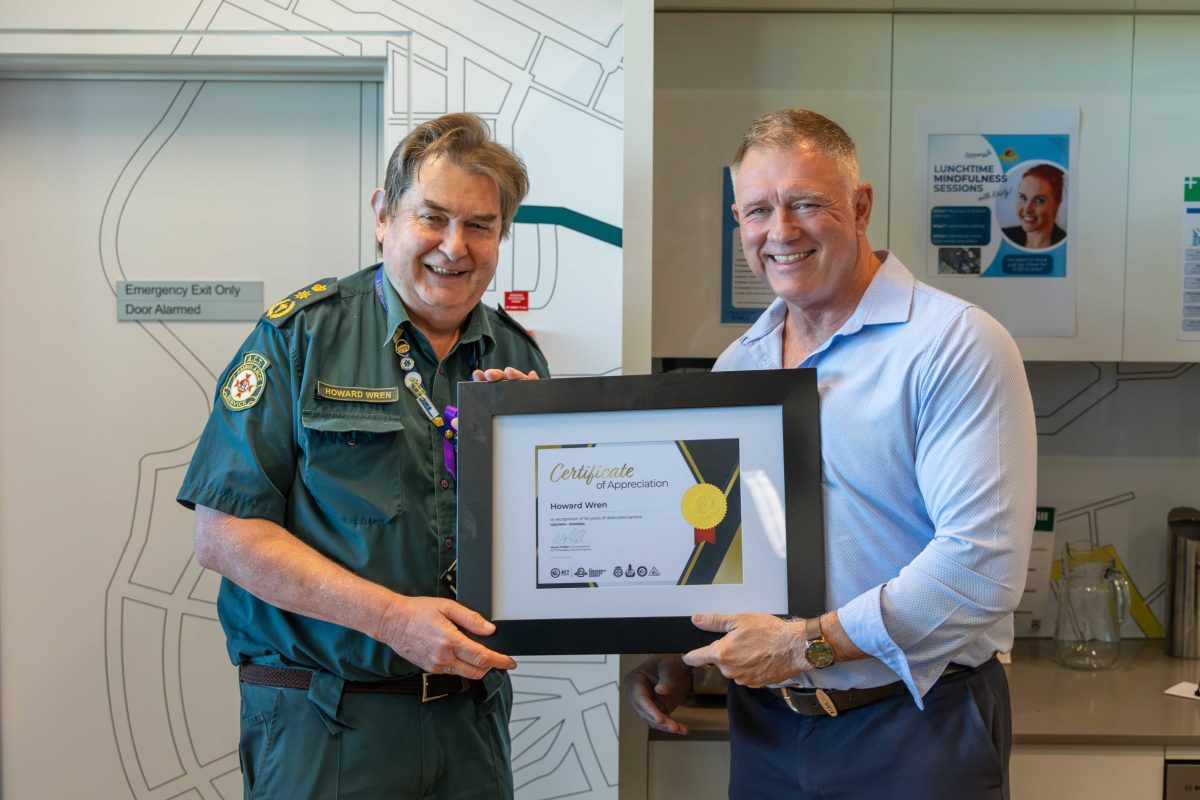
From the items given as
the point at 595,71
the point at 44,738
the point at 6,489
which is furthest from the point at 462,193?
the point at 44,738

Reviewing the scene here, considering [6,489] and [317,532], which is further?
[6,489]

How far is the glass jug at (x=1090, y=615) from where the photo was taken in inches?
95.5

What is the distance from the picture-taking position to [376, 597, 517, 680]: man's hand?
1370 mm

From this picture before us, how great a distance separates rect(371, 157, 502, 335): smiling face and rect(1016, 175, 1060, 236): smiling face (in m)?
1.39

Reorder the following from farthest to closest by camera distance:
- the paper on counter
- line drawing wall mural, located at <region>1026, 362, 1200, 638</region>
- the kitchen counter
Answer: line drawing wall mural, located at <region>1026, 362, 1200, 638</region> → the paper on counter → the kitchen counter

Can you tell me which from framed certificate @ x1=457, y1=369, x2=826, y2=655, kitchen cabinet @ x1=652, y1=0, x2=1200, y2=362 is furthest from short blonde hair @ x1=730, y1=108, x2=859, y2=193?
kitchen cabinet @ x1=652, y1=0, x2=1200, y2=362

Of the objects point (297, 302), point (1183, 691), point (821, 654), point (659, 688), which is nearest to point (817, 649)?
point (821, 654)

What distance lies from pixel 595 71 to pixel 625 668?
4.14 ft

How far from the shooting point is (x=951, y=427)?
1.39 metres

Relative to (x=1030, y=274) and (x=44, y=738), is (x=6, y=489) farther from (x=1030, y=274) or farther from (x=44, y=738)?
(x=1030, y=274)

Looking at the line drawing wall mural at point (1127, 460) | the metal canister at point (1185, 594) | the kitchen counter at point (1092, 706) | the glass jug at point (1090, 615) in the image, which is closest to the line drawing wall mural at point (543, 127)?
the kitchen counter at point (1092, 706)

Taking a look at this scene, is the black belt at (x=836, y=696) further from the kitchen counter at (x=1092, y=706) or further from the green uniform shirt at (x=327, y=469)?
the kitchen counter at (x=1092, y=706)

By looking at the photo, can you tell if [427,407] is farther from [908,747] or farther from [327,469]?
[908,747]

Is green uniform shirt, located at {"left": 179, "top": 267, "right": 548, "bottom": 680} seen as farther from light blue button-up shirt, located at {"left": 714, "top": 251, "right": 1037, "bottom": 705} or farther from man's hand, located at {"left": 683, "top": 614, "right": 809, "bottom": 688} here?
light blue button-up shirt, located at {"left": 714, "top": 251, "right": 1037, "bottom": 705}
